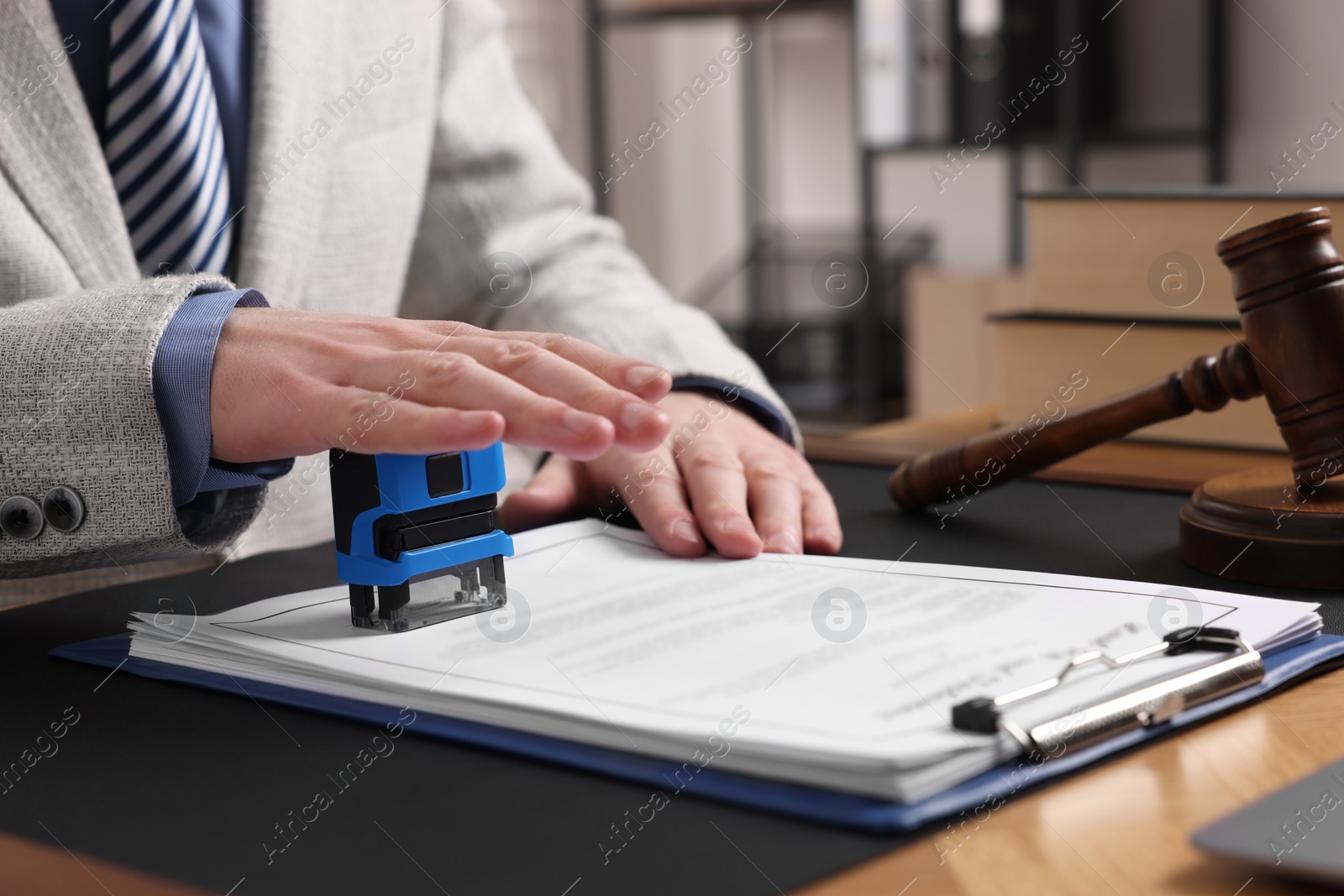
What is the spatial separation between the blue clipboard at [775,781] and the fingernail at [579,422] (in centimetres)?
11

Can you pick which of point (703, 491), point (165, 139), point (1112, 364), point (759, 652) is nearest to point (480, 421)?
point (759, 652)

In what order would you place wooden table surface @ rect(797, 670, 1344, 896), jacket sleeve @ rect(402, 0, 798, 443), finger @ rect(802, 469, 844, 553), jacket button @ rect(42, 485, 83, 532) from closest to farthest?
wooden table surface @ rect(797, 670, 1344, 896), jacket button @ rect(42, 485, 83, 532), finger @ rect(802, 469, 844, 553), jacket sleeve @ rect(402, 0, 798, 443)

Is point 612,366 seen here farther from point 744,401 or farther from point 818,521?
point 744,401

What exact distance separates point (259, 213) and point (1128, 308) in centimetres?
65

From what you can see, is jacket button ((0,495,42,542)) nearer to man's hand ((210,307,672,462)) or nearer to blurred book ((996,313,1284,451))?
man's hand ((210,307,672,462))

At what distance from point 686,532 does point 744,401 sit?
211 millimetres

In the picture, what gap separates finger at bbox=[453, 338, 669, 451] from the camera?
505 millimetres

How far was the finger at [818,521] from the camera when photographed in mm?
697

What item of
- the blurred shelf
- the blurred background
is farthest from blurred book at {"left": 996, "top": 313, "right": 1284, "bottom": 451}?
the blurred background

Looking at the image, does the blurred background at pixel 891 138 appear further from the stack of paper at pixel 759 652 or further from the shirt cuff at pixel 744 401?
the stack of paper at pixel 759 652

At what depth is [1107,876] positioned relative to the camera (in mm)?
341

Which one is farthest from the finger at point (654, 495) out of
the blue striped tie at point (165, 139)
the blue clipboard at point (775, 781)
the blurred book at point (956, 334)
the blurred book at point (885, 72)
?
the blurred book at point (885, 72)

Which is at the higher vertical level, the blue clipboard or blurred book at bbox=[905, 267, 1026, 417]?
the blue clipboard

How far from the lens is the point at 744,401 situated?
2.85 ft
